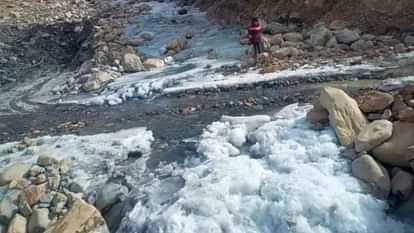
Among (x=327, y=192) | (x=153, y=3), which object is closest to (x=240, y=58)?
(x=327, y=192)

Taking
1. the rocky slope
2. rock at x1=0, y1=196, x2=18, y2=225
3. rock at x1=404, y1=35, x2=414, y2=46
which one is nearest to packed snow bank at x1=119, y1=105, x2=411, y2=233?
rock at x1=0, y1=196, x2=18, y2=225

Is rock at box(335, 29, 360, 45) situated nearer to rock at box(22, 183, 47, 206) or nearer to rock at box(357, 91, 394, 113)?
rock at box(357, 91, 394, 113)

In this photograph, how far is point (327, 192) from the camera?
5703 millimetres

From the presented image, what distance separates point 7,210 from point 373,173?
4605mm

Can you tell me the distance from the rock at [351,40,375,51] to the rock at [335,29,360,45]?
0.18m

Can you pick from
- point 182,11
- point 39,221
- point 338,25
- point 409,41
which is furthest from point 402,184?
point 182,11

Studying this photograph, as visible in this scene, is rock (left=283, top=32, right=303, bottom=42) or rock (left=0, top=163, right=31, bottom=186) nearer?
rock (left=0, top=163, right=31, bottom=186)

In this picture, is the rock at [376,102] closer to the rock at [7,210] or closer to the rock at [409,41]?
the rock at [409,41]

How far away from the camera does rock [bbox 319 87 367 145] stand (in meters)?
6.44

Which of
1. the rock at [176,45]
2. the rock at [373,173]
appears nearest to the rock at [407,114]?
the rock at [373,173]

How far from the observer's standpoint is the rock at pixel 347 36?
10867 millimetres

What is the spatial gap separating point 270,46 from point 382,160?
586 cm

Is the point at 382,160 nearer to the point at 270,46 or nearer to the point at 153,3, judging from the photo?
the point at 270,46

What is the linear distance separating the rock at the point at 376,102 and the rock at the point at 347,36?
437 centimetres
